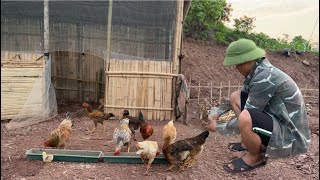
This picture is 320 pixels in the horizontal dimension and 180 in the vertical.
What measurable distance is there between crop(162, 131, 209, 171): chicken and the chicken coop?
2.96 metres

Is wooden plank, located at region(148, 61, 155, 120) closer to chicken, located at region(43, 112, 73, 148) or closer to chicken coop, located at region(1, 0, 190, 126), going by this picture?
chicken coop, located at region(1, 0, 190, 126)

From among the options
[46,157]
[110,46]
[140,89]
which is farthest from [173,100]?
[46,157]

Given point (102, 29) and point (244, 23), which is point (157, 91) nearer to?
point (102, 29)

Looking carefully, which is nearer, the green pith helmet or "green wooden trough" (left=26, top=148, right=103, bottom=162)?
the green pith helmet

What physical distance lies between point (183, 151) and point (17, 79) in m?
4.22

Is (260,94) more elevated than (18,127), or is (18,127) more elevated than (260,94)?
(260,94)

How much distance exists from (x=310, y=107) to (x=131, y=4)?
634cm

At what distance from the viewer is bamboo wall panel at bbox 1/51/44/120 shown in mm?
7262

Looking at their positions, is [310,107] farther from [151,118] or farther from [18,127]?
[18,127]

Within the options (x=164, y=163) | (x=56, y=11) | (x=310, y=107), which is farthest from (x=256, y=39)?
(x=164, y=163)

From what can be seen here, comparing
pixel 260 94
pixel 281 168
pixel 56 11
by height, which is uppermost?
pixel 56 11

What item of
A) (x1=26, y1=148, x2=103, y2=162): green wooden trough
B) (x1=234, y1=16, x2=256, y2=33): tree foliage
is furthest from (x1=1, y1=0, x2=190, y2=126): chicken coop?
(x1=234, y1=16, x2=256, y2=33): tree foliage

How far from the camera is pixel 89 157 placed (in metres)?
4.82

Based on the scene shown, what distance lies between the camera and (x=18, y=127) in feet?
22.8
